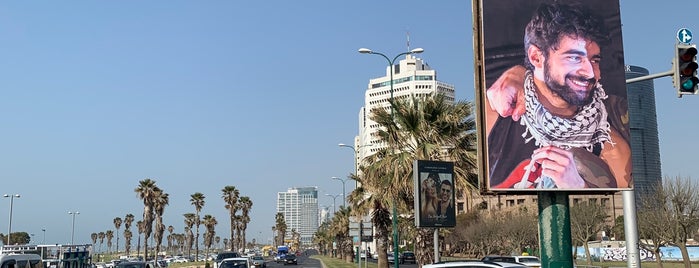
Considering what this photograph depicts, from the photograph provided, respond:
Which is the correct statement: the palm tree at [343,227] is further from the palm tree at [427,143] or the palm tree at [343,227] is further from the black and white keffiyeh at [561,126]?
the black and white keffiyeh at [561,126]

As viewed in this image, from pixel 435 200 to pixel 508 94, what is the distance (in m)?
6.83

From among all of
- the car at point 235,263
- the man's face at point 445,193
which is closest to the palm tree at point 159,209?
the car at point 235,263

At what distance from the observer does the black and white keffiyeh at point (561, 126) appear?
1622 cm

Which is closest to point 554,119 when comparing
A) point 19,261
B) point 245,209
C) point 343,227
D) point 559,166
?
point 559,166

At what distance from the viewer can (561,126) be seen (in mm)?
16266

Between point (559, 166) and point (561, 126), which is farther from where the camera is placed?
point (561, 126)

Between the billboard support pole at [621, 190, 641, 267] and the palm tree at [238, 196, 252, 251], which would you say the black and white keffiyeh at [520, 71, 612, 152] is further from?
the palm tree at [238, 196, 252, 251]

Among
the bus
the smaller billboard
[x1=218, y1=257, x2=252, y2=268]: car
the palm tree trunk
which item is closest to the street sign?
the smaller billboard

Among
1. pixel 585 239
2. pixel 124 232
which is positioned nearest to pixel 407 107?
pixel 585 239

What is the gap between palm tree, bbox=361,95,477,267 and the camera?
85.3ft

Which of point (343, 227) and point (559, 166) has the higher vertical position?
point (559, 166)

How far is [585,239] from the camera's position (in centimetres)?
7069

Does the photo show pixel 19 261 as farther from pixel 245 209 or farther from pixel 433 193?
pixel 245 209

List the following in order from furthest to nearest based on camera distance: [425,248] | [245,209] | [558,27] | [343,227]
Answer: [245,209], [343,227], [425,248], [558,27]
